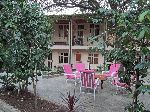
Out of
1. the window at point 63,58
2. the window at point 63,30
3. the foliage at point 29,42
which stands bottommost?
the window at point 63,58

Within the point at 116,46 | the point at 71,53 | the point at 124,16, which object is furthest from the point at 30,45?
the point at 71,53

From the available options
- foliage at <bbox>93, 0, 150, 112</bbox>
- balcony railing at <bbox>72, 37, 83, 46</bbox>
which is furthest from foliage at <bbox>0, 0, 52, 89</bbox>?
balcony railing at <bbox>72, 37, 83, 46</bbox>

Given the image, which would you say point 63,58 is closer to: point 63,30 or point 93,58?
point 63,30

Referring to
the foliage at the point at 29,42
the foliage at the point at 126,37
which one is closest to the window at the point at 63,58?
the foliage at the point at 29,42

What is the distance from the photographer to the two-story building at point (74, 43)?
29.3 metres

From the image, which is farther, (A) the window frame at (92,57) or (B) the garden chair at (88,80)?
(A) the window frame at (92,57)

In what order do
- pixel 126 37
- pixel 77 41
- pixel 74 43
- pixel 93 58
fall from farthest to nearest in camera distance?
1. pixel 93 58
2. pixel 77 41
3. pixel 74 43
4. pixel 126 37

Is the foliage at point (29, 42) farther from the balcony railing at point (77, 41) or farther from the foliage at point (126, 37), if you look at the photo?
the balcony railing at point (77, 41)

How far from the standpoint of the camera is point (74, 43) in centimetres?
2948

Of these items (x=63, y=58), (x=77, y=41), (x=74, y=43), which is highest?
(x=77, y=41)

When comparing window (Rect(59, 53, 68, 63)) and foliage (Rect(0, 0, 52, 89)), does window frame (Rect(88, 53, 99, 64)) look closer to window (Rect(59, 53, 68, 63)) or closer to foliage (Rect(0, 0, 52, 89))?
window (Rect(59, 53, 68, 63))

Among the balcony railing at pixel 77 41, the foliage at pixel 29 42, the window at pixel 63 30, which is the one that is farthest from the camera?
the window at pixel 63 30

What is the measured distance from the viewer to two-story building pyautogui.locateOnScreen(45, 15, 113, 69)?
2927cm

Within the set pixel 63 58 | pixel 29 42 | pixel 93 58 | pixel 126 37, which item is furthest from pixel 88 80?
pixel 63 58
